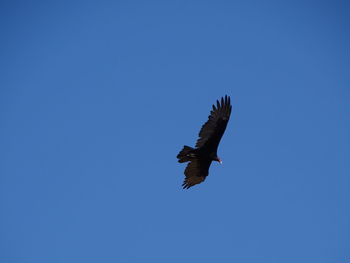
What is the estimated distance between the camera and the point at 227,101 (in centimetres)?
1831

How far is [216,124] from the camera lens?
18250 millimetres

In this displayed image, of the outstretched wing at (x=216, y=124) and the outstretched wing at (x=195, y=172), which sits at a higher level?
the outstretched wing at (x=216, y=124)

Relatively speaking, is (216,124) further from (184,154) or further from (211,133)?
(184,154)

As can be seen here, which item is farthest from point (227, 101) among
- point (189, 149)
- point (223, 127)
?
point (189, 149)

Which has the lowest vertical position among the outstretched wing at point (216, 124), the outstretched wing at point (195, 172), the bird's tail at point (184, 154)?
the bird's tail at point (184, 154)

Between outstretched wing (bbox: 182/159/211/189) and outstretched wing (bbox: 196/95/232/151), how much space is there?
3.52 feet

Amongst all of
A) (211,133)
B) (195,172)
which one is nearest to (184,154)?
(211,133)

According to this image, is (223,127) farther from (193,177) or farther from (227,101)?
(193,177)

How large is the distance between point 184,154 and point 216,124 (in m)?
1.46

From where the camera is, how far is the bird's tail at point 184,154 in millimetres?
17688

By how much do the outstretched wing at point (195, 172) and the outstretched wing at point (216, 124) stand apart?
1.07 m

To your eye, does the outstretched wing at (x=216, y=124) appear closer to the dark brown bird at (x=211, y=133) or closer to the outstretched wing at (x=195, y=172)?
the dark brown bird at (x=211, y=133)

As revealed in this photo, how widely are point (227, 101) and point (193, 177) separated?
3.02 meters

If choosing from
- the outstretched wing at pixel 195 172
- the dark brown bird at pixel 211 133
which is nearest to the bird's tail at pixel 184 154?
the dark brown bird at pixel 211 133
